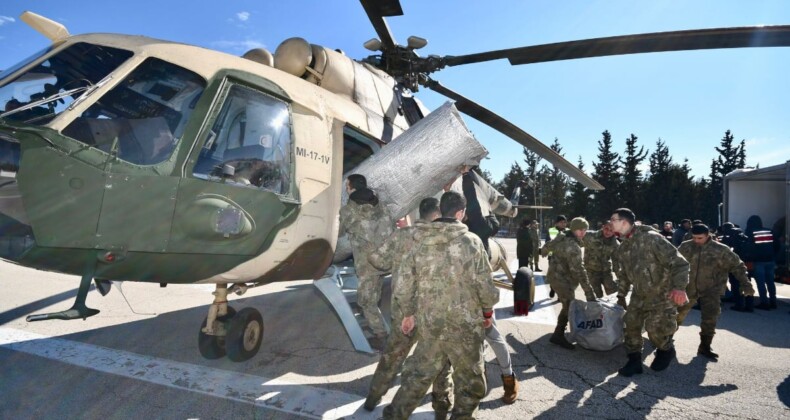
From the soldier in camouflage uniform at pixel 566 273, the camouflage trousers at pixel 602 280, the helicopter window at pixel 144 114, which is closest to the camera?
the helicopter window at pixel 144 114

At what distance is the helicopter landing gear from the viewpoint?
13.2 ft

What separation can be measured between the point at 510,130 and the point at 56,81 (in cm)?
540

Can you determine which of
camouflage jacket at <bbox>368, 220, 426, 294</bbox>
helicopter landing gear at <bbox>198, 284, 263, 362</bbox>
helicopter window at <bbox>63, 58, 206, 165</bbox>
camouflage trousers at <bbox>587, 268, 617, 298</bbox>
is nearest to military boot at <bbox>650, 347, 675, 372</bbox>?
camouflage trousers at <bbox>587, 268, 617, 298</bbox>

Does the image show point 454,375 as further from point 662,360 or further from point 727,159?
point 727,159

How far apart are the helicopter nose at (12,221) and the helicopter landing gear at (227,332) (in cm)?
160

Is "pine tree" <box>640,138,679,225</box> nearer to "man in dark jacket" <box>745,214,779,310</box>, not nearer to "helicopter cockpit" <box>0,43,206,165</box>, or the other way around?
"man in dark jacket" <box>745,214,779,310</box>

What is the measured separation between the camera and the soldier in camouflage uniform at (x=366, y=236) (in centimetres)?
415

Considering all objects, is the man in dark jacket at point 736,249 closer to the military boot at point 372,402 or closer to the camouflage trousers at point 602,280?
the camouflage trousers at point 602,280

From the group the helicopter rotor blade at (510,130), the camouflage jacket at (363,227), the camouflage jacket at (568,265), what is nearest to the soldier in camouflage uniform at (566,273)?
the camouflage jacket at (568,265)

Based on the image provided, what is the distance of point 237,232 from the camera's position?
315cm

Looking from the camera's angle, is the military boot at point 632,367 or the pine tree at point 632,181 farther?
Result: the pine tree at point 632,181

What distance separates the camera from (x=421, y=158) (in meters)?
4.28

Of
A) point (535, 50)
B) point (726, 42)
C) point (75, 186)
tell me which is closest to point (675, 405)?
point (726, 42)

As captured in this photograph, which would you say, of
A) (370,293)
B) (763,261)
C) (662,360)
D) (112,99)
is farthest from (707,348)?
(112,99)
